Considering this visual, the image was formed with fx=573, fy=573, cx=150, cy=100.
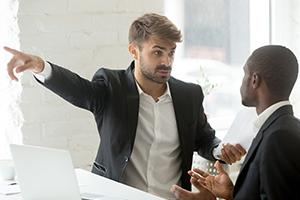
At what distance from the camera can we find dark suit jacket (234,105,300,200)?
4.44 ft

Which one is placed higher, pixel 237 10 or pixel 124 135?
pixel 237 10

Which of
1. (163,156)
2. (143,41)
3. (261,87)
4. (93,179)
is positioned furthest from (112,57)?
(261,87)

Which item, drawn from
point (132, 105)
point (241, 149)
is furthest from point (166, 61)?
point (241, 149)

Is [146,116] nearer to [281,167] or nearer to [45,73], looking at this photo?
[45,73]

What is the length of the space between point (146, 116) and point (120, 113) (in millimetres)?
101

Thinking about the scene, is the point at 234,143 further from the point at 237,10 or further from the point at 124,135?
the point at 237,10

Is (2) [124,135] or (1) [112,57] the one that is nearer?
(2) [124,135]

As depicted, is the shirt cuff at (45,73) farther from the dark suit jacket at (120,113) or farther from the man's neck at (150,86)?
the man's neck at (150,86)

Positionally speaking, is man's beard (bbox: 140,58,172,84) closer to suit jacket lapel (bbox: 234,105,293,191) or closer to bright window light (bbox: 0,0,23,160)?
bright window light (bbox: 0,0,23,160)

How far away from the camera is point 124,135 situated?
79.4 inches

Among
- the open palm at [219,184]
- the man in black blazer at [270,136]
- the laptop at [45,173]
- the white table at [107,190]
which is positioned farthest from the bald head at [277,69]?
the laptop at [45,173]

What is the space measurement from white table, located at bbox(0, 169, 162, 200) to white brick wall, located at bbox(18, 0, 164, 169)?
0.47 meters

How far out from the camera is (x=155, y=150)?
6.74ft

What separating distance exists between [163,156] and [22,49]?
2.27ft
